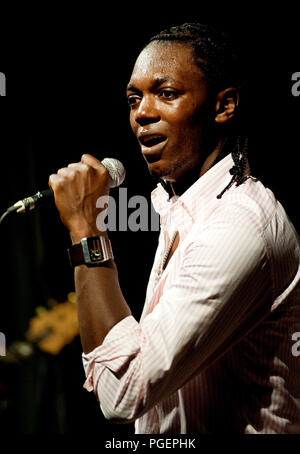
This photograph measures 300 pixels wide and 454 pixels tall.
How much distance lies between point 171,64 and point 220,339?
0.80 meters

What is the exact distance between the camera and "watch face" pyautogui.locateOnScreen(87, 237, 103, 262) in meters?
1.20

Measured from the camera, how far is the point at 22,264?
4152 mm

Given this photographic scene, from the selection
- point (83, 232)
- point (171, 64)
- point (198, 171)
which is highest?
point (171, 64)

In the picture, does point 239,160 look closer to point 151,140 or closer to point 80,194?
point 151,140

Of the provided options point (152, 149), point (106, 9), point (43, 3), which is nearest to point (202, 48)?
point (152, 149)

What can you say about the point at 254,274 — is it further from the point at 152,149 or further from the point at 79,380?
the point at 79,380

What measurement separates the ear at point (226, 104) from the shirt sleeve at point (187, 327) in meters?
0.49

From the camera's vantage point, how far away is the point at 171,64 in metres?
1.42

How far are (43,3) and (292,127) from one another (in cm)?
167

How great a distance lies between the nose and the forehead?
0.21 feet

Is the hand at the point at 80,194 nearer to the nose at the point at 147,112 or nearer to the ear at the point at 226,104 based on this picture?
the nose at the point at 147,112

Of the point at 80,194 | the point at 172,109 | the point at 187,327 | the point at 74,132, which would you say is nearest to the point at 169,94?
the point at 172,109

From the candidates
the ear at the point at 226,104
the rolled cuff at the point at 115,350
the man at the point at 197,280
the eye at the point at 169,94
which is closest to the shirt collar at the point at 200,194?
the man at the point at 197,280

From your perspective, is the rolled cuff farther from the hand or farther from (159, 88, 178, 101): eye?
(159, 88, 178, 101): eye
